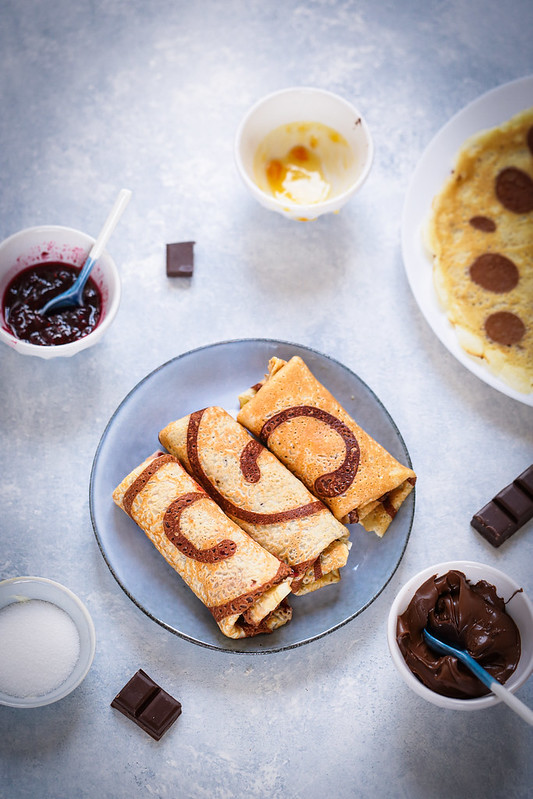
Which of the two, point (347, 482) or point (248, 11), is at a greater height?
point (248, 11)

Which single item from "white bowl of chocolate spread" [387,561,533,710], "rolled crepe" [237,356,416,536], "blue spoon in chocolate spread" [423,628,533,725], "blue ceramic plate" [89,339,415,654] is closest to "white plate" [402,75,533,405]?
"blue ceramic plate" [89,339,415,654]

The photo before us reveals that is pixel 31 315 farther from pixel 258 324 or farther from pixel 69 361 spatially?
pixel 258 324

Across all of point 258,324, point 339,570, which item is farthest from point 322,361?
point 339,570

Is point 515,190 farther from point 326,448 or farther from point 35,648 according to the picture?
point 35,648

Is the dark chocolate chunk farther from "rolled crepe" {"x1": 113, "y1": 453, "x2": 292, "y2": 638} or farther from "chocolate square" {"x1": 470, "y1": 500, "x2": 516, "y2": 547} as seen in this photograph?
"chocolate square" {"x1": 470, "y1": 500, "x2": 516, "y2": 547}

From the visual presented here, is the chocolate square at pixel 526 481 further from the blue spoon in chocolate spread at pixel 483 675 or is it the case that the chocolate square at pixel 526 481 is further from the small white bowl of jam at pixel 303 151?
the small white bowl of jam at pixel 303 151

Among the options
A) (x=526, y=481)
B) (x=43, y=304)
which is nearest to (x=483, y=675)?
(x=526, y=481)
